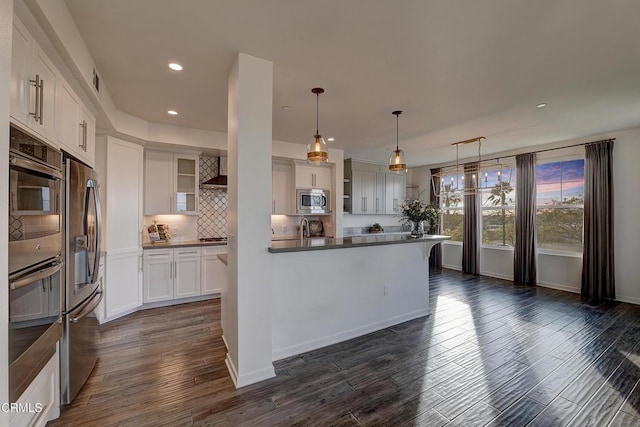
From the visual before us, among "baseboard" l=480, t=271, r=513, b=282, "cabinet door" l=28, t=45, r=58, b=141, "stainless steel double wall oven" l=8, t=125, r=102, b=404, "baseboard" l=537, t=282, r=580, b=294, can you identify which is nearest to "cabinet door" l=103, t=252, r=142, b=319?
"stainless steel double wall oven" l=8, t=125, r=102, b=404

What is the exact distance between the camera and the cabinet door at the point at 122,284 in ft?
11.6

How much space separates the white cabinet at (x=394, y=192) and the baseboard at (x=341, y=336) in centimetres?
358

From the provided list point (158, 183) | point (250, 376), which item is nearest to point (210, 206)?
point (158, 183)

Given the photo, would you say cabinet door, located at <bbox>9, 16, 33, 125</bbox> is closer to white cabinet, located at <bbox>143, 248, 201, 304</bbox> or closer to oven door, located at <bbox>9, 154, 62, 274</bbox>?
oven door, located at <bbox>9, 154, 62, 274</bbox>

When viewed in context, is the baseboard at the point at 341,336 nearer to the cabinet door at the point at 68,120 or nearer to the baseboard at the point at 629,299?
the cabinet door at the point at 68,120

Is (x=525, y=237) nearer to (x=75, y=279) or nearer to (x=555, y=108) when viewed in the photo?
(x=555, y=108)

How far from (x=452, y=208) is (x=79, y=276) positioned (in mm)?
7143

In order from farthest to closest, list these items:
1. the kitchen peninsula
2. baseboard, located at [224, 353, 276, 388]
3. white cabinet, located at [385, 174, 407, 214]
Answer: white cabinet, located at [385, 174, 407, 214]
the kitchen peninsula
baseboard, located at [224, 353, 276, 388]

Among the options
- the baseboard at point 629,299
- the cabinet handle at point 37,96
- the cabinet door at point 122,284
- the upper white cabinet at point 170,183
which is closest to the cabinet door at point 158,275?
the cabinet door at point 122,284

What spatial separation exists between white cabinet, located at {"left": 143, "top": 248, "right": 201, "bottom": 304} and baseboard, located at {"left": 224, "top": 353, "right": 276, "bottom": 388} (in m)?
2.23

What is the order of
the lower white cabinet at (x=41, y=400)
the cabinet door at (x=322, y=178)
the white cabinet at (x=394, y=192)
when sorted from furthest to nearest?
1. the white cabinet at (x=394, y=192)
2. the cabinet door at (x=322, y=178)
3. the lower white cabinet at (x=41, y=400)

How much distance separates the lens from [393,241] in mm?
3322

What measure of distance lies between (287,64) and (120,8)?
1206 mm

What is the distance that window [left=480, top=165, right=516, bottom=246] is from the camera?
5844 mm
